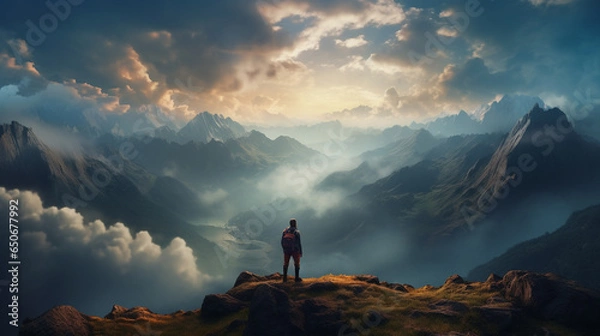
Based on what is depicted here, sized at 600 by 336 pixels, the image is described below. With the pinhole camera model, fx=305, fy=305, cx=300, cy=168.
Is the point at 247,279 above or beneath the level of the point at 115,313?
above

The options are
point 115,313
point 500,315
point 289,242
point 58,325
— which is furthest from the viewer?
point 115,313

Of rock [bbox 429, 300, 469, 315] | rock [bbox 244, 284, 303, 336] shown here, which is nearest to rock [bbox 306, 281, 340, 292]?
rock [bbox 244, 284, 303, 336]

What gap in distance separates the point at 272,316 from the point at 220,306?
8.52 metres

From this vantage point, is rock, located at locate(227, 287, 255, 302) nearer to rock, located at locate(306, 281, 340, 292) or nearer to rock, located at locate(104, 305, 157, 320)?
rock, located at locate(306, 281, 340, 292)

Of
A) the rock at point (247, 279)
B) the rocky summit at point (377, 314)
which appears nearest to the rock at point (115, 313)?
the rocky summit at point (377, 314)

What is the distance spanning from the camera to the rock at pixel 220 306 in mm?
28703

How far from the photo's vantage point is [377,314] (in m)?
24.3

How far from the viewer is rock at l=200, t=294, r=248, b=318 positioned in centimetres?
2870

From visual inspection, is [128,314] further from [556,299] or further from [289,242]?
[556,299]

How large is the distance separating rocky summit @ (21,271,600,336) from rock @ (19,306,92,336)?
0.21 feet

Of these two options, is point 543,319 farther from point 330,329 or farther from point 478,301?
point 330,329

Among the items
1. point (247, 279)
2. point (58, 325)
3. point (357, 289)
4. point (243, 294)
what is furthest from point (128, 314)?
point (357, 289)

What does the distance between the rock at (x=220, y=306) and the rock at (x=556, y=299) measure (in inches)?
943

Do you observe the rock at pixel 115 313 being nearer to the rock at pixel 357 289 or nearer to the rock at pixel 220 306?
the rock at pixel 220 306
